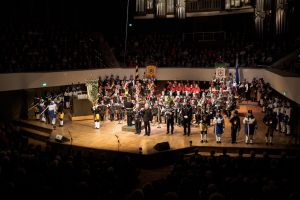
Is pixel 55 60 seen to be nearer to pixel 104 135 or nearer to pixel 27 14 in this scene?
pixel 27 14

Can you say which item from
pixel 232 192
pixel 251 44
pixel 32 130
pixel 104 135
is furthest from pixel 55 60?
pixel 232 192

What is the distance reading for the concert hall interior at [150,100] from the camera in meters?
9.70

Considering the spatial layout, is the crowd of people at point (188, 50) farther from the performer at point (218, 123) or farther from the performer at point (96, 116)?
the performer at point (218, 123)

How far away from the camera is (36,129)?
20.6 meters

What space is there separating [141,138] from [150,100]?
9.85 feet

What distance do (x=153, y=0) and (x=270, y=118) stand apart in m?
16.6

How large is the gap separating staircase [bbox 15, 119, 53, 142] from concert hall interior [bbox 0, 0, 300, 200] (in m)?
0.07

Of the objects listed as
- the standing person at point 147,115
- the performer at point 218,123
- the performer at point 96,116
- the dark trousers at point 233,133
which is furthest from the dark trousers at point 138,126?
the dark trousers at point 233,133

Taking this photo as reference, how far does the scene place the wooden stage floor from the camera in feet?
53.3

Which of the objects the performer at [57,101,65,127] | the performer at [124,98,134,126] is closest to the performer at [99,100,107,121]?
the performer at [57,101,65,127]

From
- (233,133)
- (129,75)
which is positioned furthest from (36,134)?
(129,75)

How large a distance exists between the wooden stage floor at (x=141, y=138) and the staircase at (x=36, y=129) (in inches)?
20.3

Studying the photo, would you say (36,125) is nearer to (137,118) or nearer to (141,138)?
(137,118)

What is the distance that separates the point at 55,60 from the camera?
81.6 ft
